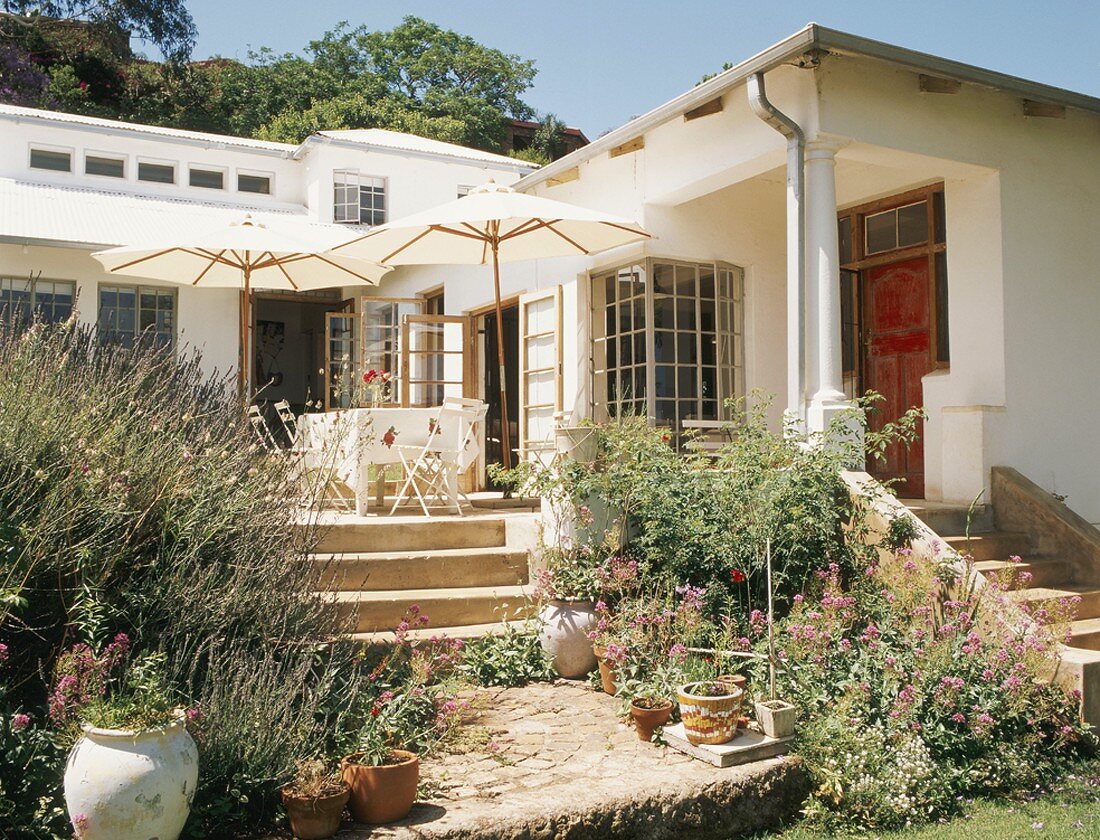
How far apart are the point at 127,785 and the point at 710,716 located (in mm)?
2385

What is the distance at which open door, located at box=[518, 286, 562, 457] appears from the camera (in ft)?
30.0

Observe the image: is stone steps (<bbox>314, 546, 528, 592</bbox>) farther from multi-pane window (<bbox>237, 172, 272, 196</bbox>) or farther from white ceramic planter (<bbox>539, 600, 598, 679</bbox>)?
multi-pane window (<bbox>237, 172, 272, 196</bbox>)

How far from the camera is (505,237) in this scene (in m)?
7.94

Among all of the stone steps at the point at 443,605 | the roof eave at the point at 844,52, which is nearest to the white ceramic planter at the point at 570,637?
the stone steps at the point at 443,605

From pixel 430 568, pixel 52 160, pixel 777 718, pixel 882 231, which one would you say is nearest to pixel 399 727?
pixel 777 718

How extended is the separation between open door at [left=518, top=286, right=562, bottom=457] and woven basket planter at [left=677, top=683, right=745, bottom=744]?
5.03 m

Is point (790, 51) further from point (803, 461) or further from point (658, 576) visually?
point (658, 576)

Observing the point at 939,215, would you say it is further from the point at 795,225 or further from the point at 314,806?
the point at 314,806

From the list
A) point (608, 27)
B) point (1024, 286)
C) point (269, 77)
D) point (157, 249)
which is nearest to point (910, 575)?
point (1024, 286)

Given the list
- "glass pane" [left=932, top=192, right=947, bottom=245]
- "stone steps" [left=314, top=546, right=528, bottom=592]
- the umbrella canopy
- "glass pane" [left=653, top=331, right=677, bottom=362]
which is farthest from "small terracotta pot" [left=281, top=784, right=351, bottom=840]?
"glass pane" [left=932, top=192, right=947, bottom=245]

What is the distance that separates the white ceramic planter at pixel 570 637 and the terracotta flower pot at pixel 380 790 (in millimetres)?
1996

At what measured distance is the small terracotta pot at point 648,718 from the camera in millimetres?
4402

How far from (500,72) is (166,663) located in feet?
112

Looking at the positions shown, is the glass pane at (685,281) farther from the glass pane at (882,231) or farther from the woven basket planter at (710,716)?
the woven basket planter at (710,716)
